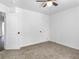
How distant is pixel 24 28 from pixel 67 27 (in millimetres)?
2913

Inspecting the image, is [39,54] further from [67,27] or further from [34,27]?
[67,27]

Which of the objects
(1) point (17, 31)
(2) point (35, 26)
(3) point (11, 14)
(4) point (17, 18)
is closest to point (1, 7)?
(3) point (11, 14)

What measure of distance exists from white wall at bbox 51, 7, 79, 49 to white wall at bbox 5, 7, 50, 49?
1065mm

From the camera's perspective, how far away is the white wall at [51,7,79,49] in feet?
15.9

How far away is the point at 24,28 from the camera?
5.51m

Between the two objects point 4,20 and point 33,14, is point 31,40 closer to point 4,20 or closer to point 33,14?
point 33,14

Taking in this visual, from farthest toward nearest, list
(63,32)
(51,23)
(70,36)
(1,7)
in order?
(51,23)
(63,32)
(70,36)
(1,7)

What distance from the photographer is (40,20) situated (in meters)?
6.80

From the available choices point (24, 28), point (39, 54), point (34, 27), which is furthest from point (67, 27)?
point (24, 28)

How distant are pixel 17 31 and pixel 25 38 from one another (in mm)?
855

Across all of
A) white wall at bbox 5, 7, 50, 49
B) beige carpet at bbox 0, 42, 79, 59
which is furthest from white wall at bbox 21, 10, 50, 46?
beige carpet at bbox 0, 42, 79, 59

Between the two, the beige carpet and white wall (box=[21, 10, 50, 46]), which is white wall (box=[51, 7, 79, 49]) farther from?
the beige carpet

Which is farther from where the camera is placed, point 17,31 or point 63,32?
point 63,32

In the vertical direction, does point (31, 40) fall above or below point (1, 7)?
below
